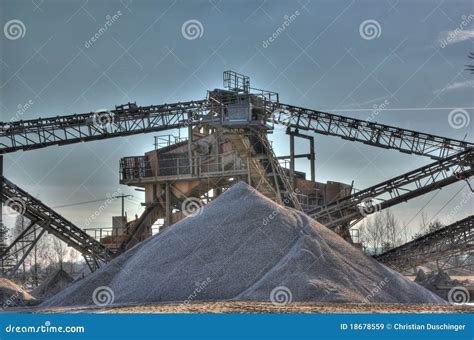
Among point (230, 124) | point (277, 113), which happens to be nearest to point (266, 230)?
point (230, 124)

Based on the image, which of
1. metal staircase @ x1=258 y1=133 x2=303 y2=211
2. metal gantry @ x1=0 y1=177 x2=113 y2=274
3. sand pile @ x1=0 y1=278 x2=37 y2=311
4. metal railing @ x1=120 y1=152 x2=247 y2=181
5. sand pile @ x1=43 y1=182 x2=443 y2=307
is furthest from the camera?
metal railing @ x1=120 y1=152 x2=247 y2=181

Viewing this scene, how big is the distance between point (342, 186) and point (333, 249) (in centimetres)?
2024

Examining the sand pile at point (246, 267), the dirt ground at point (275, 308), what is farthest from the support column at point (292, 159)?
the dirt ground at point (275, 308)

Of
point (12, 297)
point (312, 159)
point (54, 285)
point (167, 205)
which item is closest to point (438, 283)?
point (312, 159)

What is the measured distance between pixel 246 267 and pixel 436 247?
51.2 ft

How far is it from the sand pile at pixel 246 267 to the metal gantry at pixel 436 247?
1169 cm

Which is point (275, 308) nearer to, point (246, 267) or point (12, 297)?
point (246, 267)

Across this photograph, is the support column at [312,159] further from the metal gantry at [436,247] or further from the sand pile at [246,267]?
the sand pile at [246,267]

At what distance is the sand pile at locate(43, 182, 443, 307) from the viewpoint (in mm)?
17609

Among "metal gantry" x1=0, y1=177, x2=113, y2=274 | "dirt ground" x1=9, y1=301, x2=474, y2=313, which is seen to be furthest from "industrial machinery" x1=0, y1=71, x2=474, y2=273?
"dirt ground" x1=9, y1=301, x2=474, y2=313

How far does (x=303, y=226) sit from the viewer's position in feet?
68.5

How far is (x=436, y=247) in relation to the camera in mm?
32125

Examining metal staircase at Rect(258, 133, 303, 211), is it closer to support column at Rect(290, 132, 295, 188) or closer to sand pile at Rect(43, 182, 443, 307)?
support column at Rect(290, 132, 295, 188)

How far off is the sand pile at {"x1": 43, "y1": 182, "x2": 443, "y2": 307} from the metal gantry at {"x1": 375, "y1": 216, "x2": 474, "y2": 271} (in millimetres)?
11692
